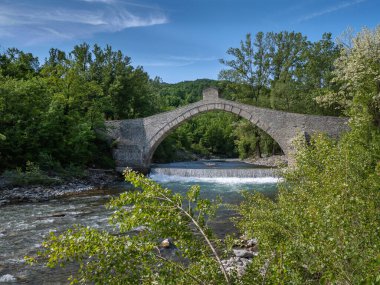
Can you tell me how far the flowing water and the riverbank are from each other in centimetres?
62

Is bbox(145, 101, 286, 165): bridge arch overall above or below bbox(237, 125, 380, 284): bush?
above

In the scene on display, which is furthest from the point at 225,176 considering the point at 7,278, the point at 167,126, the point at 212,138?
the point at 212,138

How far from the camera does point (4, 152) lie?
14336 millimetres

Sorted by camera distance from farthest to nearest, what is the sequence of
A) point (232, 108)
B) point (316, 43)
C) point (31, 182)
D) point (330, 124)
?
point (316, 43), point (232, 108), point (330, 124), point (31, 182)

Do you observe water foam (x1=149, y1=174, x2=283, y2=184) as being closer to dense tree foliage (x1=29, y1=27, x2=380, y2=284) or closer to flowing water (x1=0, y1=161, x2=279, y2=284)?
flowing water (x1=0, y1=161, x2=279, y2=284)

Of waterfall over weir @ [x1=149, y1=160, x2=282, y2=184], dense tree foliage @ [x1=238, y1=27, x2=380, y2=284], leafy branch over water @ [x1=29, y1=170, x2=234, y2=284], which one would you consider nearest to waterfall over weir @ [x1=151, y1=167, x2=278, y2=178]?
waterfall over weir @ [x1=149, y1=160, x2=282, y2=184]

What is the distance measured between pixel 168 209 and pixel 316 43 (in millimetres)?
24282

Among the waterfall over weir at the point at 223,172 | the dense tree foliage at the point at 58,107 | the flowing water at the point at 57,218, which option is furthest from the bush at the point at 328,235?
the waterfall over weir at the point at 223,172

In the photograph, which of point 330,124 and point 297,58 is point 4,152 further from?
point 297,58

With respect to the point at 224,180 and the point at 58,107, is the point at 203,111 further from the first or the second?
the point at 58,107

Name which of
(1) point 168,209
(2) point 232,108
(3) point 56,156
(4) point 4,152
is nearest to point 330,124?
(2) point 232,108

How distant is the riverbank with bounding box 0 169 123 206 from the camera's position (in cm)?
1158

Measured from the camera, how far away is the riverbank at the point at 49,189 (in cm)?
1158

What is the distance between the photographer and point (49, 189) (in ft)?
42.7
